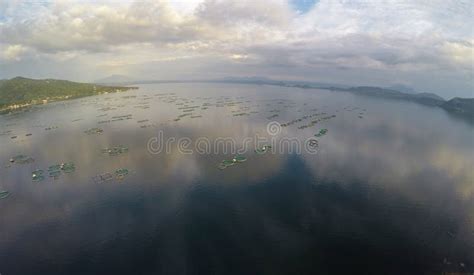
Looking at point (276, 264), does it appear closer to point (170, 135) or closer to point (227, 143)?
point (227, 143)

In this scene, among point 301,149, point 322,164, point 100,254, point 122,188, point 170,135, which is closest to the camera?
point 100,254

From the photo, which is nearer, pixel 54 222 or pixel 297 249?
pixel 297 249

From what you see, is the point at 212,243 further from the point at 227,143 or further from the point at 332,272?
the point at 227,143

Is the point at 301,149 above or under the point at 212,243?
above

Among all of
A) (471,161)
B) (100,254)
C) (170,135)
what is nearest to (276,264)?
(100,254)

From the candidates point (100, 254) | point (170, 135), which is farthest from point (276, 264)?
point (170, 135)

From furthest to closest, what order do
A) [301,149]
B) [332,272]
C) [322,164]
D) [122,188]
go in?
[301,149] → [322,164] → [122,188] → [332,272]
